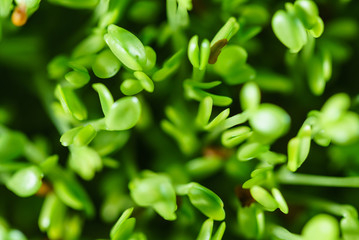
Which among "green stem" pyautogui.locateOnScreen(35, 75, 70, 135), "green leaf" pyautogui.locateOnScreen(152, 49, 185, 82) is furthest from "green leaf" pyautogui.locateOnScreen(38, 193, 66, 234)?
"green leaf" pyautogui.locateOnScreen(152, 49, 185, 82)

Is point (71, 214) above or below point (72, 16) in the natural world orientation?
below

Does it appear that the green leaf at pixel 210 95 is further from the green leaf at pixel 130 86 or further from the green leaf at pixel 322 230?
the green leaf at pixel 322 230

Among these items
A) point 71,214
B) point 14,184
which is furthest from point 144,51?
point 71,214

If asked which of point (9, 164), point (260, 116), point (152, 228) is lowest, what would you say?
point (152, 228)

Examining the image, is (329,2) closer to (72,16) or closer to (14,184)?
(72,16)

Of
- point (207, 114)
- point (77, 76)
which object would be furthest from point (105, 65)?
point (207, 114)

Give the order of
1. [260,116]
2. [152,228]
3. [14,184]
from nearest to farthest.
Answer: [260,116]
[14,184]
[152,228]

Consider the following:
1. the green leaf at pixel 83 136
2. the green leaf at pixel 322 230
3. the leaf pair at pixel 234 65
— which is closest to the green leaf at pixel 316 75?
the leaf pair at pixel 234 65
